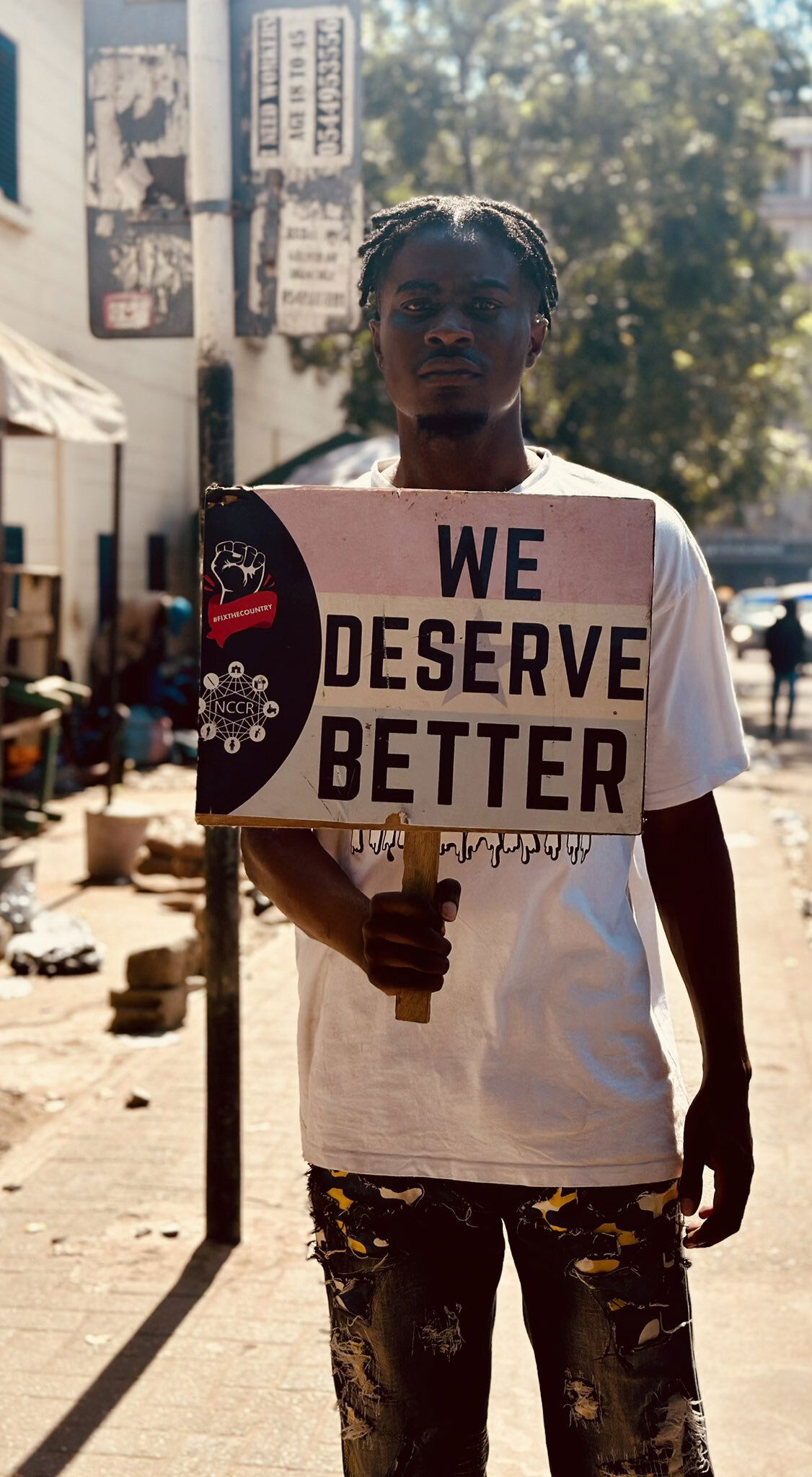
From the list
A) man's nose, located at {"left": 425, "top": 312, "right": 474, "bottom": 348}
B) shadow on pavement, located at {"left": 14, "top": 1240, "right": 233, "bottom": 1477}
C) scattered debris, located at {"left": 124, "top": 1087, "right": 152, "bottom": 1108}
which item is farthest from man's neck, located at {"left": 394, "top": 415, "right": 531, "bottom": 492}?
scattered debris, located at {"left": 124, "top": 1087, "right": 152, "bottom": 1108}

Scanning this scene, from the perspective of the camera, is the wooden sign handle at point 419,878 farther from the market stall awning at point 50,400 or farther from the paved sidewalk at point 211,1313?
the market stall awning at point 50,400

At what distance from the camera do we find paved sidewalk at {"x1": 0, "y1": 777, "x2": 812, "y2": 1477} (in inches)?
120

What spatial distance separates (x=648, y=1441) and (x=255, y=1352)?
1735 mm

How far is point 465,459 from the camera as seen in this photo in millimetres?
1990

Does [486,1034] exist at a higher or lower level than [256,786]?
lower

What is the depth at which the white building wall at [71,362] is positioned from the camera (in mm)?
12625

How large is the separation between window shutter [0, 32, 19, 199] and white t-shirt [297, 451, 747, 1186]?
11.7m

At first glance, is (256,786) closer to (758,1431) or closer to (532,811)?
(532,811)

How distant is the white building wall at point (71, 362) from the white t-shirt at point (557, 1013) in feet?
28.6

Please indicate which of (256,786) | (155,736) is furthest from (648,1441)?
(155,736)

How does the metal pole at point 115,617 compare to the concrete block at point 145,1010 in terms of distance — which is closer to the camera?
the concrete block at point 145,1010

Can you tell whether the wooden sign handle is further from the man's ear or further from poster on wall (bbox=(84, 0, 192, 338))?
poster on wall (bbox=(84, 0, 192, 338))

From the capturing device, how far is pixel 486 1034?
1897mm

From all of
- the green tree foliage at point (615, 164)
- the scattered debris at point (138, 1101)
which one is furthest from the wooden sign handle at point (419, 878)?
the green tree foliage at point (615, 164)
